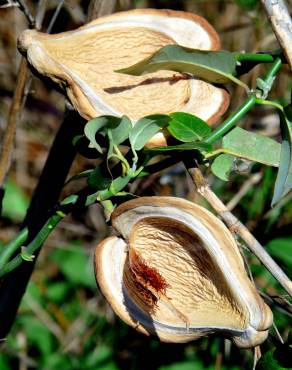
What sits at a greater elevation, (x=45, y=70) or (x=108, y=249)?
(x=45, y=70)

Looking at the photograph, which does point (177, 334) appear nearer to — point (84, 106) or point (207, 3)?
point (84, 106)

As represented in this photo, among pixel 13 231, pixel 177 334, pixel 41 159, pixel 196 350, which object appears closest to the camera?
pixel 177 334

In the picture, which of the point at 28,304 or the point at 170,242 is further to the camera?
the point at 28,304

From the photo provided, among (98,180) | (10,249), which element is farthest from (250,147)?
(10,249)

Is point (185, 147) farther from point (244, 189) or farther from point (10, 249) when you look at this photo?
point (244, 189)

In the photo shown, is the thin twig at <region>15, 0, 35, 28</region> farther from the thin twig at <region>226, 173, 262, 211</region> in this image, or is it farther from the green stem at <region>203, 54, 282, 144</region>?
the thin twig at <region>226, 173, 262, 211</region>

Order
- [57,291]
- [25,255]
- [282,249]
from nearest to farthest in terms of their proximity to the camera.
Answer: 1. [25,255]
2. [282,249]
3. [57,291]

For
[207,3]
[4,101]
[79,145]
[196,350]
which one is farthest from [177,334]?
[207,3]

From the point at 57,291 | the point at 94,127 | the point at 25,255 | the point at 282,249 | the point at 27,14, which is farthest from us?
the point at 57,291
